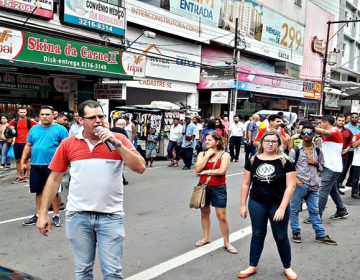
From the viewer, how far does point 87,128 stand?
3156 millimetres

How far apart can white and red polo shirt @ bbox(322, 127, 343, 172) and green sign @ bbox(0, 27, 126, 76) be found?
9.84 metres

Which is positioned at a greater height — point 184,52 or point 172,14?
point 172,14

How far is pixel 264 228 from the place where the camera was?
4422mm

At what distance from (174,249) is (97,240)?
2235 millimetres

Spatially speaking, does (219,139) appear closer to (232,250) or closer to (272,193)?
(272,193)

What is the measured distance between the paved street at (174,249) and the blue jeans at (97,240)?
122 cm

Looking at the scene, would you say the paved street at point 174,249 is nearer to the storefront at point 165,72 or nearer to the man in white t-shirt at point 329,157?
the man in white t-shirt at point 329,157

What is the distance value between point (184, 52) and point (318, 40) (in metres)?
20.2

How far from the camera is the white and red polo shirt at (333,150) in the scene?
653 centimetres

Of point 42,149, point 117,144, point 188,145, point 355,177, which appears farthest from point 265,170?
point 188,145

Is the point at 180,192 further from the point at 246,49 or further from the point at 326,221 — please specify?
the point at 246,49

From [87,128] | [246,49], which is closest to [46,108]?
[87,128]

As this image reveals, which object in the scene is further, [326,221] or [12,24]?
[12,24]

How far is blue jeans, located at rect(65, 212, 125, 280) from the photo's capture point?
3.15 metres
